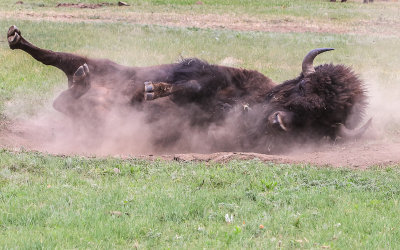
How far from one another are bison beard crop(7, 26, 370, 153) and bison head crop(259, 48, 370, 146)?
0.01m

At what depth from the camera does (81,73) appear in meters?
7.89

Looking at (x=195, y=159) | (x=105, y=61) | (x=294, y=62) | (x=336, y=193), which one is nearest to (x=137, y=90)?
(x=105, y=61)

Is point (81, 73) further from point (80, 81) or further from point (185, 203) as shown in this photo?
point (185, 203)

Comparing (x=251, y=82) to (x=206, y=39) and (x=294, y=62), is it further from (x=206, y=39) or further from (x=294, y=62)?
(x=206, y=39)

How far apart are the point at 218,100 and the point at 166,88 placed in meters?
0.78

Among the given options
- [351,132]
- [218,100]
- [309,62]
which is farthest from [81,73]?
[351,132]

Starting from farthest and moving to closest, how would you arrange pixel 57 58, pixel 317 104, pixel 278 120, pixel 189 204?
1. pixel 57 58
2. pixel 317 104
3. pixel 278 120
4. pixel 189 204

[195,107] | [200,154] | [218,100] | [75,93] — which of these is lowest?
[200,154]

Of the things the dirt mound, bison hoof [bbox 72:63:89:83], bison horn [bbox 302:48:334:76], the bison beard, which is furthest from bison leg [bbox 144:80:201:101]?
bison horn [bbox 302:48:334:76]

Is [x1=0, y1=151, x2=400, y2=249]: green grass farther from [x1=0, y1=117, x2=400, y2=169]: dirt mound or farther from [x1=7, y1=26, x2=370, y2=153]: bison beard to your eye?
[x1=7, y1=26, x2=370, y2=153]: bison beard

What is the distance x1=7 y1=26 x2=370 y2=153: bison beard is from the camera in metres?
7.60

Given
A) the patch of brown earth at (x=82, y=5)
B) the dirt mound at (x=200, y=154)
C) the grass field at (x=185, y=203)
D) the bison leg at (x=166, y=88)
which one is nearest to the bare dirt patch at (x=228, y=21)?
the patch of brown earth at (x=82, y=5)

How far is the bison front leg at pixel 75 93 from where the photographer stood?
793 cm

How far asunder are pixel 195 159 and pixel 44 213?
2.76 metres
